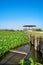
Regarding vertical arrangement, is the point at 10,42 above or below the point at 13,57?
above

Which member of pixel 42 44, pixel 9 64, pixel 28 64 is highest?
pixel 28 64

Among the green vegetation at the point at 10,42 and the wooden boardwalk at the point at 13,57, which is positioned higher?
the green vegetation at the point at 10,42

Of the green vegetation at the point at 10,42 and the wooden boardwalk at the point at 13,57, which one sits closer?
the wooden boardwalk at the point at 13,57

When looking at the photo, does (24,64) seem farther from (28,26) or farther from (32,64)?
(28,26)

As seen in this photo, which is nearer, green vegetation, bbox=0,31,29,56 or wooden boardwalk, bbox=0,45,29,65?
wooden boardwalk, bbox=0,45,29,65

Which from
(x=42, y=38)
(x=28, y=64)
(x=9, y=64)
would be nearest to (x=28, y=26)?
(x=42, y=38)

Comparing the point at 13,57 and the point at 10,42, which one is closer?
the point at 13,57

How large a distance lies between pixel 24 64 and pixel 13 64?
6.86 m

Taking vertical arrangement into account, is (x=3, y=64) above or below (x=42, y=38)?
below

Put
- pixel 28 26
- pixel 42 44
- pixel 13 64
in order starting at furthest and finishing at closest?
1. pixel 28 26
2. pixel 42 44
3. pixel 13 64

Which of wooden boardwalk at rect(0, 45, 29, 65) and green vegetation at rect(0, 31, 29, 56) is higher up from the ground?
green vegetation at rect(0, 31, 29, 56)

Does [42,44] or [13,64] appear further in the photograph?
[42,44]

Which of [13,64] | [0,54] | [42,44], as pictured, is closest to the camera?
[13,64]

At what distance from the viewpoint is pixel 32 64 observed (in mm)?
3014
